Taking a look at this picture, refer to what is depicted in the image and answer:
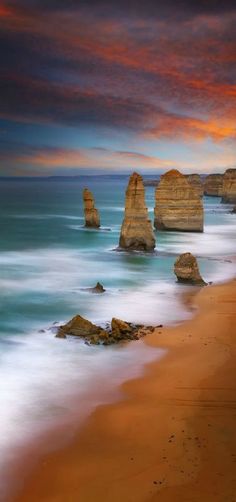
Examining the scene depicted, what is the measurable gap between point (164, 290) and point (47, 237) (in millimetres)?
32751

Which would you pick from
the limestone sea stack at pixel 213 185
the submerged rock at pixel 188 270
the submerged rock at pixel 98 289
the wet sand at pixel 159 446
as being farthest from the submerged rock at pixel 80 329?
the limestone sea stack at pixel 213 185

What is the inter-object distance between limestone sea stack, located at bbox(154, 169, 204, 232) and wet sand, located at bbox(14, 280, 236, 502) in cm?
3876

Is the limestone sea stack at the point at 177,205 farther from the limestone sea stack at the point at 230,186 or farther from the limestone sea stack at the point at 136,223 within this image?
the limestone sea stack at the point at 230,186

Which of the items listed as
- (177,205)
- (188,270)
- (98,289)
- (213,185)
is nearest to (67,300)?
(98,289)

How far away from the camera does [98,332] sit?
2355 centimetres

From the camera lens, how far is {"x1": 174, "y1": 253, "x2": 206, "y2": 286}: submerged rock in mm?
33222

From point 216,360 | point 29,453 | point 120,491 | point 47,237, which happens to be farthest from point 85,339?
point 47,237

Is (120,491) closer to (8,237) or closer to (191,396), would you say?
(191,396)

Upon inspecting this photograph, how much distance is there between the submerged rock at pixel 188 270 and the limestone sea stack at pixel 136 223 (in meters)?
12.1

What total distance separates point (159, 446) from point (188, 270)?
20.2 metres

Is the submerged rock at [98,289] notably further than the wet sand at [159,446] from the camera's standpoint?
Yes

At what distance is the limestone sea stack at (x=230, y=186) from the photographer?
391ft

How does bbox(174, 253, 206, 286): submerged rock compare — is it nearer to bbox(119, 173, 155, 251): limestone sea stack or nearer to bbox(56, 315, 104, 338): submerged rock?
bbox(56, 315, 104, 338): submerged rock

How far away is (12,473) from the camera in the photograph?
12992 millimetres
